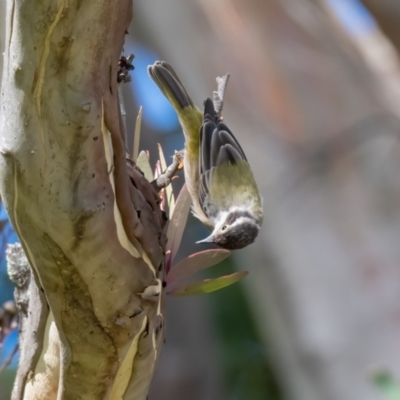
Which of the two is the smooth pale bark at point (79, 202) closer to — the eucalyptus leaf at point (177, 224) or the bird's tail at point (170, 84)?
the eucalyptus leaf at point (177, 224)

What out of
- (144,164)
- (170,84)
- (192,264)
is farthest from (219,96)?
(192,264)

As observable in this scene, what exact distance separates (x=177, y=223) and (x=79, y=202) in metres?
0.29

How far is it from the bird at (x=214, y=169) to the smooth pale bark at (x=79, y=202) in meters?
0.91

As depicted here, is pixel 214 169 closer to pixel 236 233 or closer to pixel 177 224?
pixel 236 233

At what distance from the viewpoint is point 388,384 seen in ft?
4.37

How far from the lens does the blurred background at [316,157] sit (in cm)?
151

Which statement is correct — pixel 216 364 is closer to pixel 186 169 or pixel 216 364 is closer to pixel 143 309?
pixel 186 169

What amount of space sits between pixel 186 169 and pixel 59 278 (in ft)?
3.88

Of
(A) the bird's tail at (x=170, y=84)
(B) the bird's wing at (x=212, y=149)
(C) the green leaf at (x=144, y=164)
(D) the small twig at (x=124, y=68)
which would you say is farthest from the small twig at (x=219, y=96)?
(D) the small twig at (x=124, y=68)

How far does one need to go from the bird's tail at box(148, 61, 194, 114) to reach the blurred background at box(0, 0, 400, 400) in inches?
3.6

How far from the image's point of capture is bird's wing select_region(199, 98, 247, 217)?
5.15ft

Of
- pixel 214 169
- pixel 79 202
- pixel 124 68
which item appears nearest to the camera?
pixel 79 202

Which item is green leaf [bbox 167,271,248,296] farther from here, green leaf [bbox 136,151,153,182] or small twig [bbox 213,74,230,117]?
small twig [bbox 213,74,230,117]

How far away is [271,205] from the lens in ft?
5.52
